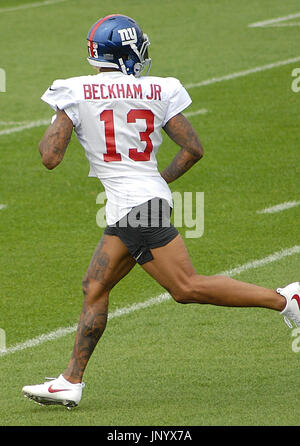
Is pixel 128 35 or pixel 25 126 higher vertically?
pixel 128 35

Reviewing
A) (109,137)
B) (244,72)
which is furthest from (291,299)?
(244,72)

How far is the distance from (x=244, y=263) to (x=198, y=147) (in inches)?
126

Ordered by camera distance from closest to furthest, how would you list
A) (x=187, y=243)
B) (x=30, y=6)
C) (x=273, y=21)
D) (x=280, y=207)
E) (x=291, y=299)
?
1. (x=291, y=299)
2. (x=187, y=243)
3. (x=280, y=207)
4. (x=273, y=21)
5. (x=30, y=6)

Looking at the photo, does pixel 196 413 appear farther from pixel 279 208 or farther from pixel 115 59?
pixel 279 208

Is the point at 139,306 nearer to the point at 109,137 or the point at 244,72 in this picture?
the point at 109,137

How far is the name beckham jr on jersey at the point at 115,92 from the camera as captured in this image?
21.0 feet

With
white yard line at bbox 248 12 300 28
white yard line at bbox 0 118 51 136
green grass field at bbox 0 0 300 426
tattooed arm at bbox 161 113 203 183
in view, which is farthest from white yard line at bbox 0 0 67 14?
tattooed arm at bbox 161 113 203 183

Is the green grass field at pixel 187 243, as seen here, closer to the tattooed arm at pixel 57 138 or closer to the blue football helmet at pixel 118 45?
the tattooed arm at pixel 57 138

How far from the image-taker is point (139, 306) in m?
8.75

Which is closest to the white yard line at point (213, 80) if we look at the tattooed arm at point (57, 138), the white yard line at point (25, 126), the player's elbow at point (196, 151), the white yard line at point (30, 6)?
the white yard line at point (25, 126)

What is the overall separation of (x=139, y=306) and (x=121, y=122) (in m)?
2.60

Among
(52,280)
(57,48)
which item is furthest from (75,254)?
(57,48)

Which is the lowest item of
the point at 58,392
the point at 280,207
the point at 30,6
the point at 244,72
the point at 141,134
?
the point at 30,6

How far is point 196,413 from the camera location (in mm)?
6516
